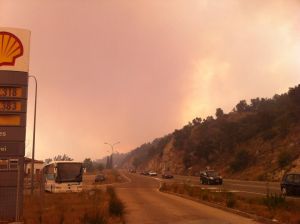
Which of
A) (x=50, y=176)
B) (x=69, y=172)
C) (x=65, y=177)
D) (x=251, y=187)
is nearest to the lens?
(x=65, y=177)

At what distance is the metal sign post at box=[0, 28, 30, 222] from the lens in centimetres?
1950

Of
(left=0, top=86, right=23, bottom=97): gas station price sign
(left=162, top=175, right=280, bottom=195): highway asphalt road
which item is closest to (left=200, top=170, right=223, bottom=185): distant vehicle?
(left=162, top=175, right=280, bottom=195): highway asphalt road

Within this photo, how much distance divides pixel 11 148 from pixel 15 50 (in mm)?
4533

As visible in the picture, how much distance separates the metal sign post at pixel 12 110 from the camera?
19.5m

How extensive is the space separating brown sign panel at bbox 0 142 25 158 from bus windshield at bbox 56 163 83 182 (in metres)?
21.2

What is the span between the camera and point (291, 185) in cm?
3306

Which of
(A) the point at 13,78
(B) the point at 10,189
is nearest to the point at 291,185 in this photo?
(B) the point at 10,189

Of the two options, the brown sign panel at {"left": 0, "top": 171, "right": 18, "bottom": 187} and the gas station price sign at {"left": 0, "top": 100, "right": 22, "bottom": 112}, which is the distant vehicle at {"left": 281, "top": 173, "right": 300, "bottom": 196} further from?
the gas station price sign at {"left": 0, "top": 100, "right": 22, "bottom": 112}

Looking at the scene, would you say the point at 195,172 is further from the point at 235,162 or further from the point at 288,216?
the point at 288,216

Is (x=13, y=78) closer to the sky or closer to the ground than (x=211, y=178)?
closer to the sky

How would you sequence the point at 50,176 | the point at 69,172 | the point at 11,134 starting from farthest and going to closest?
the point at 50,176 < the point at 69,172 < the point at 11,134

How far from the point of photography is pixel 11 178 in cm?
1967

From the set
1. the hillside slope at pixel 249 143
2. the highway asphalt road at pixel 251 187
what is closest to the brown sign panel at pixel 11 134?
the highway asphalt road at pixel 251 187

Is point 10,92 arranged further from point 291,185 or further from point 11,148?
point 291,185
